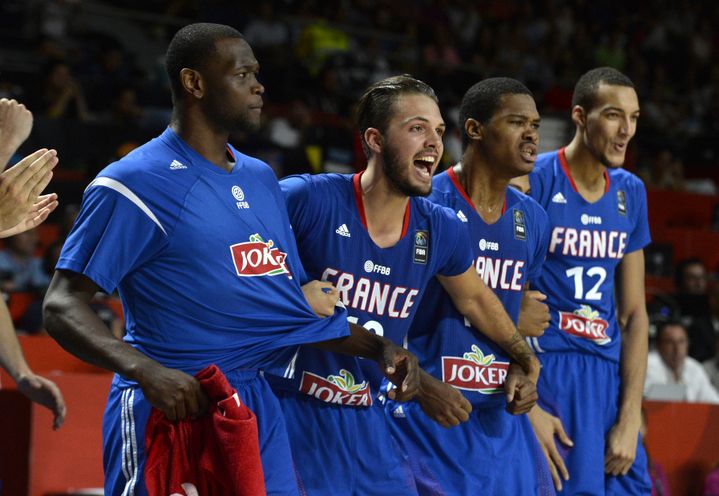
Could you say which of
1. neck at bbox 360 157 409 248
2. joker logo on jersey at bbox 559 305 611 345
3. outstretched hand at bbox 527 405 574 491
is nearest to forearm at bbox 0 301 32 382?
neck at bbox 360 157 409 248

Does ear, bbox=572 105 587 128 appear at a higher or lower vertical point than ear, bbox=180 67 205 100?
higher

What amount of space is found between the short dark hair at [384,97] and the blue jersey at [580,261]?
43.9 inches

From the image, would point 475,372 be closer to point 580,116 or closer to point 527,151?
point 527,151

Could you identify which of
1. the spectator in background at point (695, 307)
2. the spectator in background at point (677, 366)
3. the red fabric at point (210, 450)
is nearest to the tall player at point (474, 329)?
the red fabric at point (210, 450)

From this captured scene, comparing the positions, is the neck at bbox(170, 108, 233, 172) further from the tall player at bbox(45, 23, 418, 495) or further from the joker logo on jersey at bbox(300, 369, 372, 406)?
the joker logo on jersey at bbox(300, 369, 372, 406)

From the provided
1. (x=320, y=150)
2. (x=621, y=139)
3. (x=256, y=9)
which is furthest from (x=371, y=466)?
(x=256, y=9)

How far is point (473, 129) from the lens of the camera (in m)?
4.68

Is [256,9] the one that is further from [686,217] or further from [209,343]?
[209,343]

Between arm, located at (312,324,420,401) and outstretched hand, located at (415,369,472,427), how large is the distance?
221 mm

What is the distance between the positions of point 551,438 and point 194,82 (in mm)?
2284

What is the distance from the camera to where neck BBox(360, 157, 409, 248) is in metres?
4.05

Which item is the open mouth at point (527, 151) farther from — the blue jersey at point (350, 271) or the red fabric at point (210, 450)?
the red fabric at point (210, 450)

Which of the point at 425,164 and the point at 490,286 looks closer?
the point at 425,164

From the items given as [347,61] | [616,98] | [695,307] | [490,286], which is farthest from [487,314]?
[347,61]
